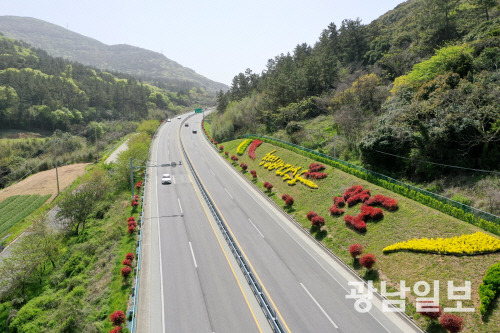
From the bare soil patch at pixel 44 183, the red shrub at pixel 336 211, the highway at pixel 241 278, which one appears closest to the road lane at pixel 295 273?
the highway at pixel 241 278

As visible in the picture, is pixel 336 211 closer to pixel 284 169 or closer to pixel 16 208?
pixel 284 169

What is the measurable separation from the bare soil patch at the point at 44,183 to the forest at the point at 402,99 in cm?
4153

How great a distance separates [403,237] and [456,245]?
15.1 feet

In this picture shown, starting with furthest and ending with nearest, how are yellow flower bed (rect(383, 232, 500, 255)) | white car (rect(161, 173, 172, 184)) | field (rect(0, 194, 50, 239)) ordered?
white car (rect(161, 173, 172, 184)) → field (rect(0, 194, 50, 239)) → yellow flower bed (rect(383, 232, 500, 255))

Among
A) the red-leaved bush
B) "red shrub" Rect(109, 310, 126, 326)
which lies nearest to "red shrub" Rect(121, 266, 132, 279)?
"red shrub" Rect(109, 310, 126, 326)

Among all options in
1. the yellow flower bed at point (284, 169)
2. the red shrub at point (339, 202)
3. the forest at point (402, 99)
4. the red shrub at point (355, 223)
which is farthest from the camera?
the yellow flower bed at point (284, 169)

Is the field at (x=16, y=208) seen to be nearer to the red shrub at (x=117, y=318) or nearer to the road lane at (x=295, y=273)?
the road lane at (x=295, y=273)

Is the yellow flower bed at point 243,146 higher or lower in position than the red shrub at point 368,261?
higher

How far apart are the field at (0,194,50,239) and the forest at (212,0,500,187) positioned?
162 ft

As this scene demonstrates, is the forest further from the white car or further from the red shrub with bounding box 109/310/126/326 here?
the red shrub with bounding box 109/310/126/326

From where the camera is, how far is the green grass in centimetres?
2120

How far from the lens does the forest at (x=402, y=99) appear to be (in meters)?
32.7

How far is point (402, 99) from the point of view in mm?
41625

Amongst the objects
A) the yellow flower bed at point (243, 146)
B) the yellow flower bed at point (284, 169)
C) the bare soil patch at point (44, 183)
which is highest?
the yellow flower bed at point (243, 146)
